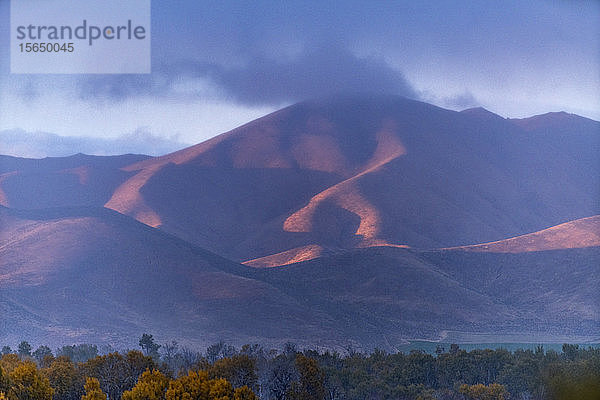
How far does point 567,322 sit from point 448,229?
2044 inches

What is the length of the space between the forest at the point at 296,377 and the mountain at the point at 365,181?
244ft

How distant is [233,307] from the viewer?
73875 mm

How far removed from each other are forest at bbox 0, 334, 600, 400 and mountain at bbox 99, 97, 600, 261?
74.4 metres

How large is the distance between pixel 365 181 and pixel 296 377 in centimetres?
10502

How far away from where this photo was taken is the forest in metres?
20.4

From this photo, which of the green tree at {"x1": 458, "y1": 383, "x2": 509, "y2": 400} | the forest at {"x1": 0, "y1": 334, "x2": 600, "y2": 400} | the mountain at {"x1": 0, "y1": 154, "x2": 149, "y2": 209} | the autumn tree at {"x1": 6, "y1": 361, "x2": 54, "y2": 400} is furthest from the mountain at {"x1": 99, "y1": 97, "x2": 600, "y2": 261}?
the autumn tree at {"x1": 6, "y1": 361, "x2": 54, "y2": 400}

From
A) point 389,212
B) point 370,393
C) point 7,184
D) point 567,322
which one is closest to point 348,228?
point 389,212

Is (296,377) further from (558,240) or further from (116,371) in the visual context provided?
(558,240)

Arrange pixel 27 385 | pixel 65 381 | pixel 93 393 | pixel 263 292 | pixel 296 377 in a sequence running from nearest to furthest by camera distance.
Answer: pixel 93 393 → pixel 27 385 → pixel 65 381 → pixel 296 377 → pixel 263 292

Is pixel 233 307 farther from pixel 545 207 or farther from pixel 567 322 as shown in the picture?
pixel 545 207

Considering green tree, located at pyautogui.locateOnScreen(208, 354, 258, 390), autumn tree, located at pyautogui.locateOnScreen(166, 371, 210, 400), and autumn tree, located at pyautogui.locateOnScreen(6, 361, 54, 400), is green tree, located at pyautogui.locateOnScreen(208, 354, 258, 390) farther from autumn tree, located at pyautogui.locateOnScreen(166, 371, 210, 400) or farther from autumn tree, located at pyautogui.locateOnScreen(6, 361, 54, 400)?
autumn tree, located at pyautogui.locateOnScreen(6, 361, 54, 400)

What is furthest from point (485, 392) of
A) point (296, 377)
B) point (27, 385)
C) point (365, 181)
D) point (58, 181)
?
point (58, 181)

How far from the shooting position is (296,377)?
34.2 meters

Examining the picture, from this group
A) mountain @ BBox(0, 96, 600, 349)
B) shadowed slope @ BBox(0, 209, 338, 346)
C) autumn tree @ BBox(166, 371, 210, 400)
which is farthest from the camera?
mountain @ BBox(0, 96, 600, 349)
